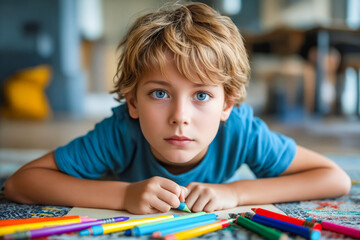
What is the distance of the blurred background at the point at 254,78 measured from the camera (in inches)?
95.6

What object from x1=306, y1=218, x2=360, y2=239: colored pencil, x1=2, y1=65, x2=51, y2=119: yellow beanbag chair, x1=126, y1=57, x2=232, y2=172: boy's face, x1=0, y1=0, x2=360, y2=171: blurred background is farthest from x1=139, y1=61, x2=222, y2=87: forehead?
x1=2, y1=65, x2=51, y2=119: yellow beanbag chair

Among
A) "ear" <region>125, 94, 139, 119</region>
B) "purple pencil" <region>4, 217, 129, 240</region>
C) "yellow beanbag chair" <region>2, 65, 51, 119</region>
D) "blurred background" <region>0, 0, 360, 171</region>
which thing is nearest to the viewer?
"purple pencil" <region>4, 217, 129, 240</region>

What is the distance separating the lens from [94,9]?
8.46 meters

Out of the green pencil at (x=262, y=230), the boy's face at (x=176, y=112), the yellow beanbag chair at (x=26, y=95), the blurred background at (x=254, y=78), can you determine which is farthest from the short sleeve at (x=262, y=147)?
the yellow beanbag chair at (x=26, y=95)

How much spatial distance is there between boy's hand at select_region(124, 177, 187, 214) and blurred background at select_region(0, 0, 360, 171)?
3.72 feet

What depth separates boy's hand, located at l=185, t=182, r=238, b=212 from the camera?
2.18 ft

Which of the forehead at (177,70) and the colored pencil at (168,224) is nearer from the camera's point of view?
the colored pencil at (168,224)

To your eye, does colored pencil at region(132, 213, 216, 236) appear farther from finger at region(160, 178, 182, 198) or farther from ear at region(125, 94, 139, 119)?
ear at region(125, 94, 139, 119)

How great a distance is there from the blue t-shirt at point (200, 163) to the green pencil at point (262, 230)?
23cm

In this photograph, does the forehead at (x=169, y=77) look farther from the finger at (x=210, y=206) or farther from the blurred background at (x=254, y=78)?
the blurred background at (x=254, y=78)

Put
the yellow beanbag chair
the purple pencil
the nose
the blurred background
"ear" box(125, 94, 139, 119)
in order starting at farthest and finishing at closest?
1. the yellow beanbag chair
2. the blurred background
3. "ear" box(125, 94, 139, 119)
4. the nose
5. the purple pencil

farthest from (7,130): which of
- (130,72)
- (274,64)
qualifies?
(274,64)

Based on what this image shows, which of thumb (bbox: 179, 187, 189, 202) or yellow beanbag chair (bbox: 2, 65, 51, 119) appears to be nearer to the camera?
thumb (bbox: 179, 187, 189, 202)

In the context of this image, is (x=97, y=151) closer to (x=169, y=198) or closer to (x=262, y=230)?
(x=169, y=198)
